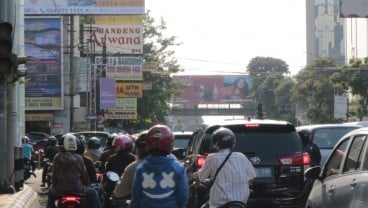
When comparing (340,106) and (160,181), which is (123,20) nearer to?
(340,106)

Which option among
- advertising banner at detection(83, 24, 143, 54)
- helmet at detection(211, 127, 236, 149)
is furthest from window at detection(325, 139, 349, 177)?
advertising banner at detection(83, 24, 143, 54)

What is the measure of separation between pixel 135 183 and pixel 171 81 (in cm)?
6234

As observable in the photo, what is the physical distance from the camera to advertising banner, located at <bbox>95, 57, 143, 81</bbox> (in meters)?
53.3

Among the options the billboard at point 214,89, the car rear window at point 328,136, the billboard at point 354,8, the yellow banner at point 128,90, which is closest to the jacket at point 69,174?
the car rear window at point 328,136

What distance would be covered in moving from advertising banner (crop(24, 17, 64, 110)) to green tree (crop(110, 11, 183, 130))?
44.1 feet

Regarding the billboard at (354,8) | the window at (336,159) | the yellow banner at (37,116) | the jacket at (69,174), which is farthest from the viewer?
the yellow banner at (37,116)

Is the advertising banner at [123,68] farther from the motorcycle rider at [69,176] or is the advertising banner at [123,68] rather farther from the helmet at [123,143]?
the motorcycle rider at [69,176]

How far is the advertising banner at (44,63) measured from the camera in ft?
165

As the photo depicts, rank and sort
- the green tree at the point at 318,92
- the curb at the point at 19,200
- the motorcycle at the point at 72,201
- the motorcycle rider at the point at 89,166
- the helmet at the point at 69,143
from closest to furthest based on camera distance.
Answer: the motorcycle at the point at 72,201, the helmet at the point at 69,143, the motorcycle rider at the point at 89,166, the curb at the point at 19,200, the green tree at the point at 318,92

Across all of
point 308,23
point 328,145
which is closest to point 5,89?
point 328,145

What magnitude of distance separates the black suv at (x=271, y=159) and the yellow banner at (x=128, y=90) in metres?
44.1

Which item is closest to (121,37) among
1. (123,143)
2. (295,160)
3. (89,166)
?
(295,160)

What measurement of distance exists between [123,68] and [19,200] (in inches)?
1616

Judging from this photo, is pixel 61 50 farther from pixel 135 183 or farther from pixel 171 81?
pixel 135 183
